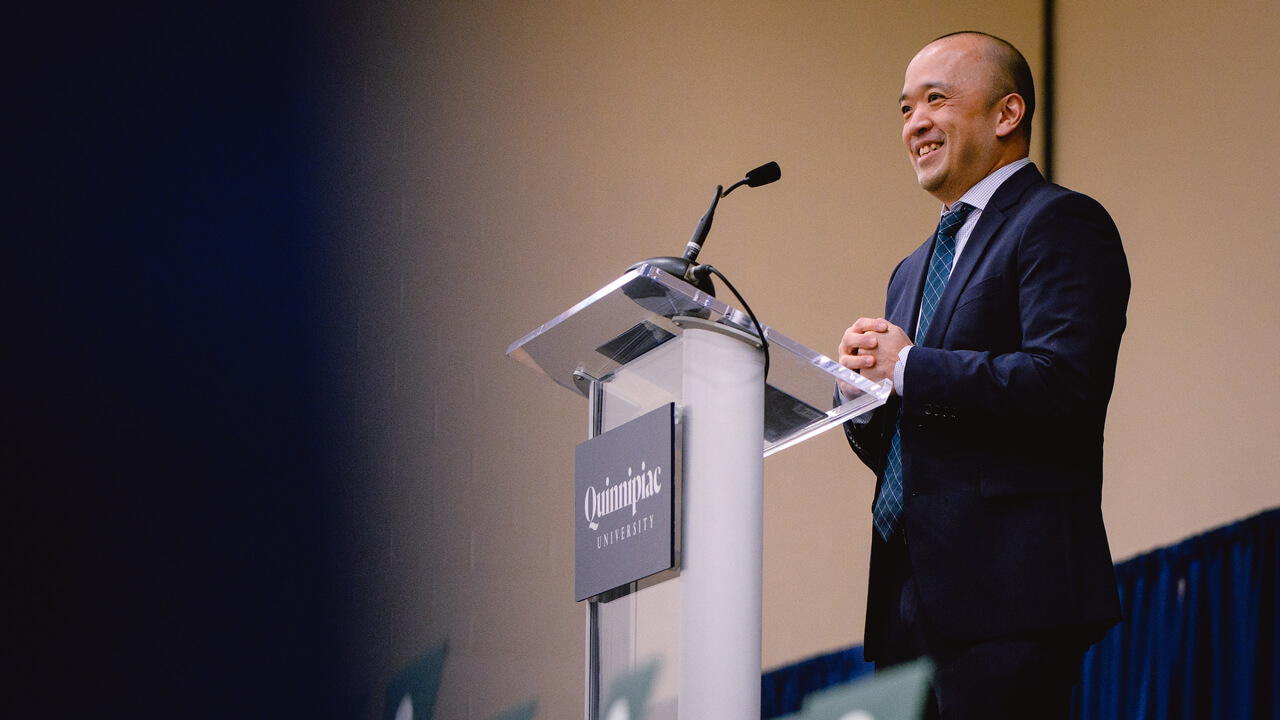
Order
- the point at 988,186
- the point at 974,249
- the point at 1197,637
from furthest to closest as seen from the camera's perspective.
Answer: the point at 1197,637 < the point at 988,186 < the point at 974,249

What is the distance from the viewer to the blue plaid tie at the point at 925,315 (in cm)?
165

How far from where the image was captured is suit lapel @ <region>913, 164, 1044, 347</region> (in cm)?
169

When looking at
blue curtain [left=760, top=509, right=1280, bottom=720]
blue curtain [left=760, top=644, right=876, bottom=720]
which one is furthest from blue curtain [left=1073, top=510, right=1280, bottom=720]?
blue curtain [left=760, top=644, right=876, bottom=720]

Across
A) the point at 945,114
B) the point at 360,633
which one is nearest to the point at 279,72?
the point at 360,633

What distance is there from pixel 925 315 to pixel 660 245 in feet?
5.39

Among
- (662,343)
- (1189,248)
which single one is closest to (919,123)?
(662,343)

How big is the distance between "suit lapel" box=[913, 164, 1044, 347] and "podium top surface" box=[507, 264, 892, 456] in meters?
0.34

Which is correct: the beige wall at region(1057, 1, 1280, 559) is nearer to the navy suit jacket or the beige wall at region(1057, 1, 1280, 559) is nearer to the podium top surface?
the navy suit jacket

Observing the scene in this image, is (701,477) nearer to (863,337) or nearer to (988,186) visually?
(863,337)

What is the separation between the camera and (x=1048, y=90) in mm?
4148

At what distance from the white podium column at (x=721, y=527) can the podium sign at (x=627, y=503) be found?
32 mm

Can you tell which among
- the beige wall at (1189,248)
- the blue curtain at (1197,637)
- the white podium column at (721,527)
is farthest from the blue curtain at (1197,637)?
the white podium column at (721,527)

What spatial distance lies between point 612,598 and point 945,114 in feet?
3.25

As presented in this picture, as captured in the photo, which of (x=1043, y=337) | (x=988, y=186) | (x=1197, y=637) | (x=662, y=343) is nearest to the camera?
(x=662, y=343)
